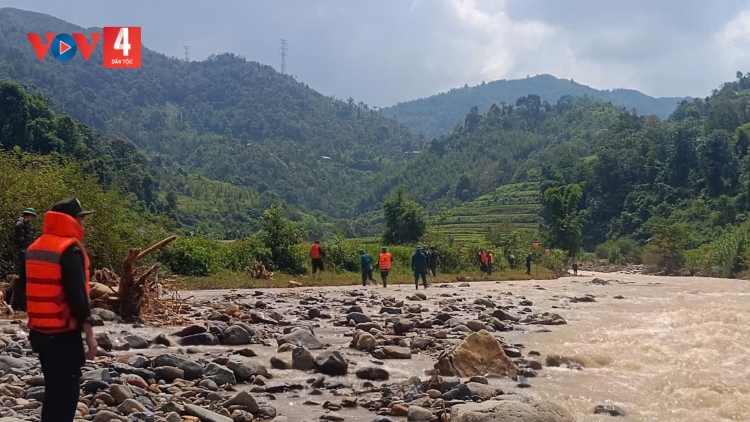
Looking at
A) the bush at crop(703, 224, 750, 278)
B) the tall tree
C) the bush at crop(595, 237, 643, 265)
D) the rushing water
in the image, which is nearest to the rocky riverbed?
the rushing water

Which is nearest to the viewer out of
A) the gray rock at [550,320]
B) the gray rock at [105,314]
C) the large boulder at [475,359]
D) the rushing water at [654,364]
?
the rushing water at [654,364]

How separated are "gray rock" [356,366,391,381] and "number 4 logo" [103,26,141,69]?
25.7 metres

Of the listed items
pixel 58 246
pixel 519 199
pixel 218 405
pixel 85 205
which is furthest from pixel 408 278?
pixel 519 199

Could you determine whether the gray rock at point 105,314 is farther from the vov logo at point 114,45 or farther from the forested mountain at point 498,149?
the forested mountain at point 498,149

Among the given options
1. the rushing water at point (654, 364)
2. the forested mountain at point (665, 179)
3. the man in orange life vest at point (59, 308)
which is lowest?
the rushing water at point (654, 364)

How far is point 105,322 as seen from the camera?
445 inches

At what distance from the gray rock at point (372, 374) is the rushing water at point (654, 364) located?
212 cm

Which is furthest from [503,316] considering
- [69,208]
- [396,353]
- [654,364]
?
[69,208]

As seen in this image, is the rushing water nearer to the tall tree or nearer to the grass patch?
the grass patch

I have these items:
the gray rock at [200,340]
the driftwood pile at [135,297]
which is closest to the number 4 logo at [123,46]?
the driftwood pile at [135,297]

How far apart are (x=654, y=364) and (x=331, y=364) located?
6.10 metres

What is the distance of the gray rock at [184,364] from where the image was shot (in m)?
7.80

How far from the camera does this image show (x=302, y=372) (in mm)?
8789

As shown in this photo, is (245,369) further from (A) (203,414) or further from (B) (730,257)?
(B) (730,257)
